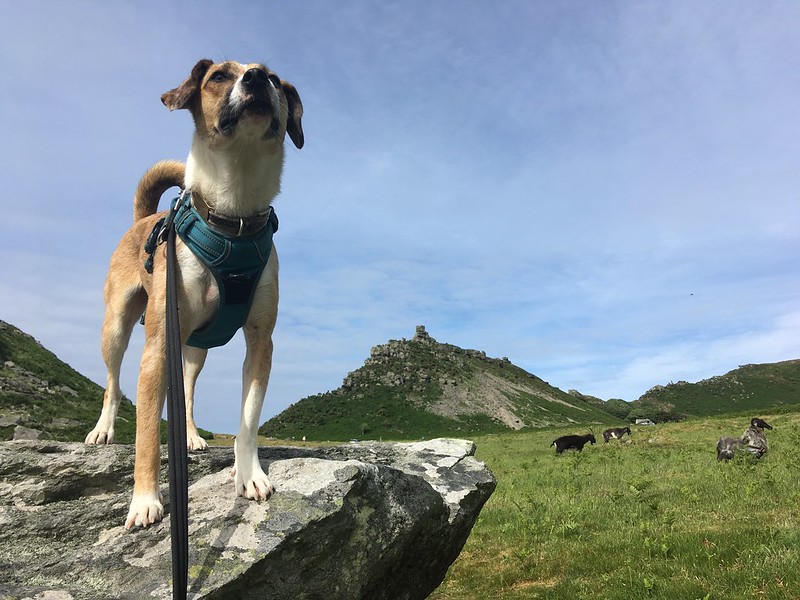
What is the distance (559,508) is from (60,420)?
2383 cm

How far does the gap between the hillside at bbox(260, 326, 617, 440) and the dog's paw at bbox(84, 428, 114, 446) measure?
197ft

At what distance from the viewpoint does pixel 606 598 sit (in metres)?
7.14

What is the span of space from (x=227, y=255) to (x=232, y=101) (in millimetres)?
1219

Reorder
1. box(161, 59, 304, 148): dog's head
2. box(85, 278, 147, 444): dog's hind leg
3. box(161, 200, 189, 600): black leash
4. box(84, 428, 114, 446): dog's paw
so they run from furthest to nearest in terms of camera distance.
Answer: box(85, 278, 147, 444): dog's hind leg
box(84, 428, 114, 446): dog's paw
box(161, 59, 304, 148): dog's head
box(161, 200, 189, 600): black leash

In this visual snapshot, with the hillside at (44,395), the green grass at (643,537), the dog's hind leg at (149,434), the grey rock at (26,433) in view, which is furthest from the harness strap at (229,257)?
the grey rock at (26,433)

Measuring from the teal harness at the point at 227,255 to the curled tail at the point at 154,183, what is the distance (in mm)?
2390

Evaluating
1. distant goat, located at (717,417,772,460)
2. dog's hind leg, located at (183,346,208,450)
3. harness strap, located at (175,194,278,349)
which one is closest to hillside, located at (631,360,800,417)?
distant goat, located at (717,417,772,460)

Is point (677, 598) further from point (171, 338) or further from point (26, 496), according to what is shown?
point (26, 496)

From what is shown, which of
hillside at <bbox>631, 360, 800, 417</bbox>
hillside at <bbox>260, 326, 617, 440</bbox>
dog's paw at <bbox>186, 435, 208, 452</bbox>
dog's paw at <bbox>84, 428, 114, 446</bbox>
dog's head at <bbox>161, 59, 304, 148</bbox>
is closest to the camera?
dog's head at <bbox>161, 59, 304, 148</bbox>

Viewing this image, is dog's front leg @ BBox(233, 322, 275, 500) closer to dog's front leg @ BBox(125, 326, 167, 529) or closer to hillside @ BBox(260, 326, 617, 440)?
dog's front leg @ BBox(125, 326, 167, 529)

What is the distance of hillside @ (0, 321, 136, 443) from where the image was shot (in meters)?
24.3

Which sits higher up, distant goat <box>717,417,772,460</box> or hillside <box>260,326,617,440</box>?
hillside <box>260,326,617,440</box>

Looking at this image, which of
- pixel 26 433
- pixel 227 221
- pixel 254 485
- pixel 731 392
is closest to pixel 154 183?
pixel 227 221

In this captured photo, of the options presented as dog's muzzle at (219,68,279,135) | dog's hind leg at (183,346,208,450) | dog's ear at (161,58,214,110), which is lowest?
dog's hind leg at (183,346,208,450)
